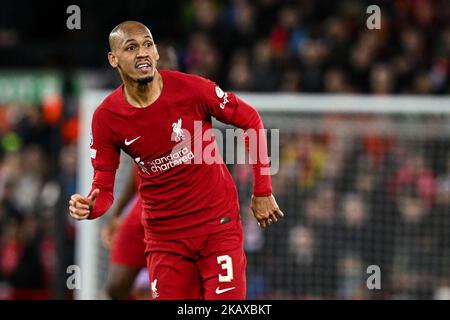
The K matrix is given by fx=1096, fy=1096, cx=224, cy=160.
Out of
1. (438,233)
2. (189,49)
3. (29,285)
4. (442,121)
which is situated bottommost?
(29,285)

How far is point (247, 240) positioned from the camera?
10391 millimetres

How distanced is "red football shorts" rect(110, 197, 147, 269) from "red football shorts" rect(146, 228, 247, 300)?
1.37m

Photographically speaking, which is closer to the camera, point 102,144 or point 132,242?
point 102,144

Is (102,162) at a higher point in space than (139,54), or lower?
lower

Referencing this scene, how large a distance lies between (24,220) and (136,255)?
5.93 metres

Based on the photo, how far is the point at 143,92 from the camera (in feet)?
19.0

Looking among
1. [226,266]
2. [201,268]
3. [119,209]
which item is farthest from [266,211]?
[119,209]

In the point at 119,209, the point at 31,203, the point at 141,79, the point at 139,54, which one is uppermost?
the point at 139,54

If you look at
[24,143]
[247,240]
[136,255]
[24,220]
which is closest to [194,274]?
[136,255]

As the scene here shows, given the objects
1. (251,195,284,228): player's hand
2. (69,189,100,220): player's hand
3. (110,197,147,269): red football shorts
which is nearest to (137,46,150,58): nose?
(69,189,100,220): player's hand

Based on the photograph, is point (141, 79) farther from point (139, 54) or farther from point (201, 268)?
point (201, 268)

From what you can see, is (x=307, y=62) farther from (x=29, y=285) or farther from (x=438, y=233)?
(x=29, y=285)

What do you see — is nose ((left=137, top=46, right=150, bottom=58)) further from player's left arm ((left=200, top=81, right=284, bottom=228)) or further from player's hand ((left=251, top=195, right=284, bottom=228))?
player's hand ((left=251, top=195, right=284, bottom=228))

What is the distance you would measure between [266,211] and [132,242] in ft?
5.96
